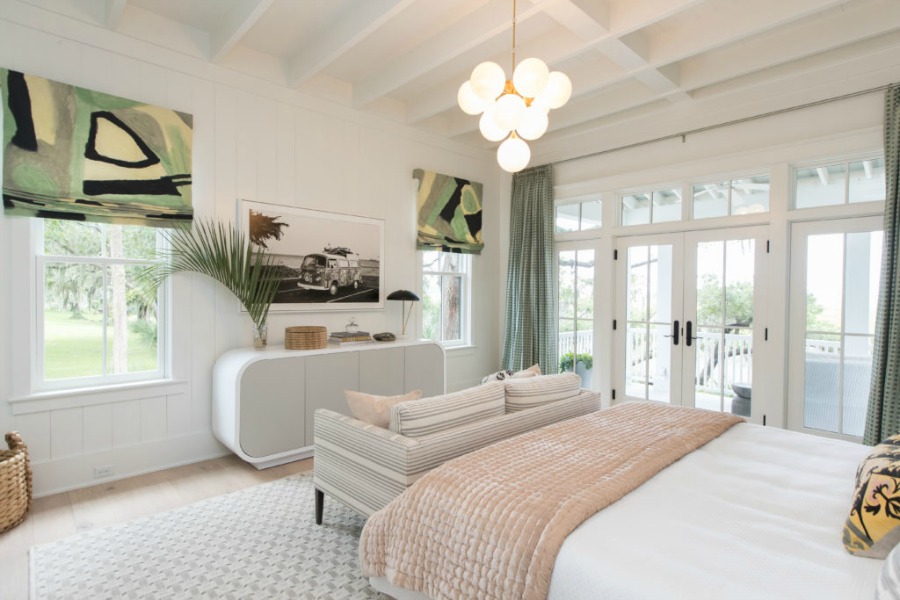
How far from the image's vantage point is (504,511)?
1.42 meters

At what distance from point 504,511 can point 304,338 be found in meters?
2.42

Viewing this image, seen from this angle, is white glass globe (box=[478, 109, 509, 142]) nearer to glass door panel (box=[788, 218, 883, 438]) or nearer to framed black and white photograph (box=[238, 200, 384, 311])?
framed black and white photograph (box=[238, 200, 384, 311])

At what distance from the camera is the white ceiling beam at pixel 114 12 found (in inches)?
106

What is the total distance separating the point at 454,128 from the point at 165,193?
2.84 meters

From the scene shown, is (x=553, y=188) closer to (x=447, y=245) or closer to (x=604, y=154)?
(x=604, y=154)

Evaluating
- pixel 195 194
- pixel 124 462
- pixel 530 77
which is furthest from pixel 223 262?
pixel 530 77

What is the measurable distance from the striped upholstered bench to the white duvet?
77 centimetres

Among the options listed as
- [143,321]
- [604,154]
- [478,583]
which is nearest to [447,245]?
[604,154]

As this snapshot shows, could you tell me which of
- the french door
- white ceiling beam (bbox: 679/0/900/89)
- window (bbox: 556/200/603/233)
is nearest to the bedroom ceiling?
white ceiling beam (bbox: 679/0/900/89)

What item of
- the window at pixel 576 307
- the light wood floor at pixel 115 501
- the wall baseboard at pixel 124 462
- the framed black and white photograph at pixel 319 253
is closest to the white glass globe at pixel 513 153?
the framed black and white photograph at pixel 319 253

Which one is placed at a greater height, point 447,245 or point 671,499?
point 447,245

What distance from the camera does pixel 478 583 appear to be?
4.49 feet

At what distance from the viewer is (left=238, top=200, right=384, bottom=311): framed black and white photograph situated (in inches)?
144

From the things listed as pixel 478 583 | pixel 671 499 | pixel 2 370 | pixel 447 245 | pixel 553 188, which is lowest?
pixel 478 583
